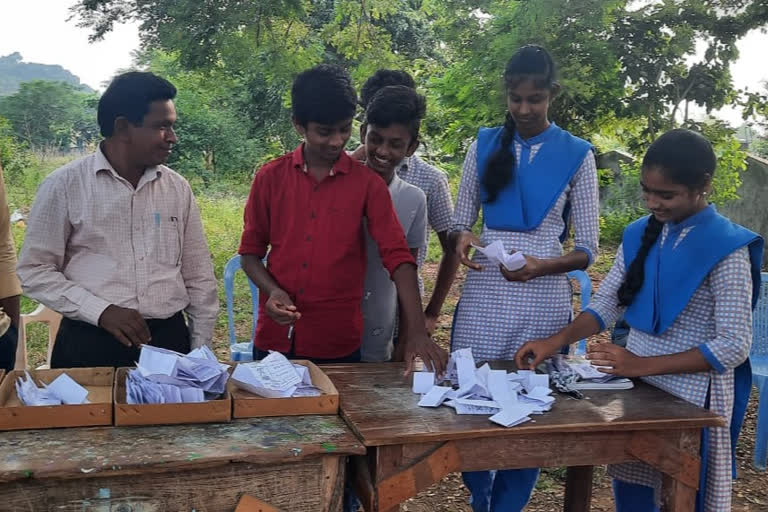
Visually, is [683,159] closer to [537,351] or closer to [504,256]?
[504,256]

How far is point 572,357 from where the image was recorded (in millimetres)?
2754

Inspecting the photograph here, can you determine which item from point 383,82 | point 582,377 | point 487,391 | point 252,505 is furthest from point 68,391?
point 383,82

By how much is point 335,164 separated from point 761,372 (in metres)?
2.78

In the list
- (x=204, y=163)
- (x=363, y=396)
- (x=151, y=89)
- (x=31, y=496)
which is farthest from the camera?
(x=204, y=163)

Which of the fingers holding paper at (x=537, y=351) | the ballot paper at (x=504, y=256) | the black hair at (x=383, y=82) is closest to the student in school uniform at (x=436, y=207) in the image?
the black hair at (x=383, y=82)

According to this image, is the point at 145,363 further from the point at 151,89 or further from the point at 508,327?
the point at 508,327

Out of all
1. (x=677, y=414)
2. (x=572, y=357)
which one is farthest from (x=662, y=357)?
(x=572, y=357)

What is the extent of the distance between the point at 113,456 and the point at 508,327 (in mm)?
1507

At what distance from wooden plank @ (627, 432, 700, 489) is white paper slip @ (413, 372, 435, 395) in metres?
0.61

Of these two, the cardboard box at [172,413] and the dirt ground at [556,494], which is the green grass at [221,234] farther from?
the cardboard box at [172,413]

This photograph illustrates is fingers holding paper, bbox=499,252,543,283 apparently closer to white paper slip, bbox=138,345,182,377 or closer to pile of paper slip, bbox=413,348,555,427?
pile of paper slip, bbox=413,348,555,427

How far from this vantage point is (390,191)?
288 centimetres

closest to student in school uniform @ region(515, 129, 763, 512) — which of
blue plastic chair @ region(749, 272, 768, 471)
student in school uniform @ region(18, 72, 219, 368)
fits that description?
student in school uniform @ region(18, 72, 219, 368)

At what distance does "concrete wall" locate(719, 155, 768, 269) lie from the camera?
835 centimetres
